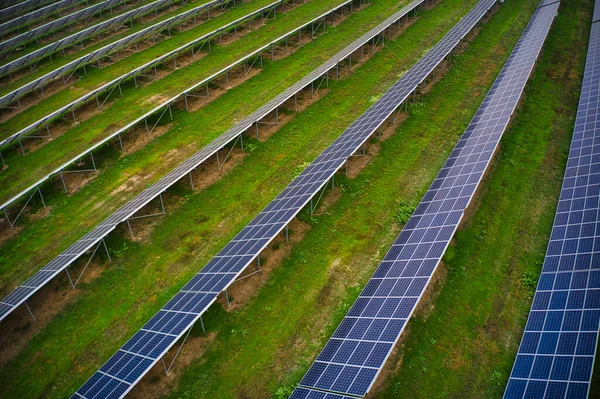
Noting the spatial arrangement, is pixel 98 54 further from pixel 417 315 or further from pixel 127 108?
pixel 417 315

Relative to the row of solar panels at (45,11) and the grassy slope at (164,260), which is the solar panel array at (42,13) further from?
the grassy slope at (164,260)

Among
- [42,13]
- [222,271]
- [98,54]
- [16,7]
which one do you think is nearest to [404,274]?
[222,271]

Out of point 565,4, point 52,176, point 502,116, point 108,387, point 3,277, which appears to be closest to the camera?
point 108,387

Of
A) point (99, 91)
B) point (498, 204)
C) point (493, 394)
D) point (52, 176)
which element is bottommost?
point (493, 394)

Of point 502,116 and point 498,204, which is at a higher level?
point 502,116

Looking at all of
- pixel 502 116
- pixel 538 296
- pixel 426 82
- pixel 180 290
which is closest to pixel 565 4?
pixel 426 82

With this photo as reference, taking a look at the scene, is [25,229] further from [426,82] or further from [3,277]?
[426,82]

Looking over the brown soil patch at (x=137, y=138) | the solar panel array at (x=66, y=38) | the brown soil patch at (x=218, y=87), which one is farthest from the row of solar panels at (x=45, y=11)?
the brown soil patch at (x=137, y=138)
